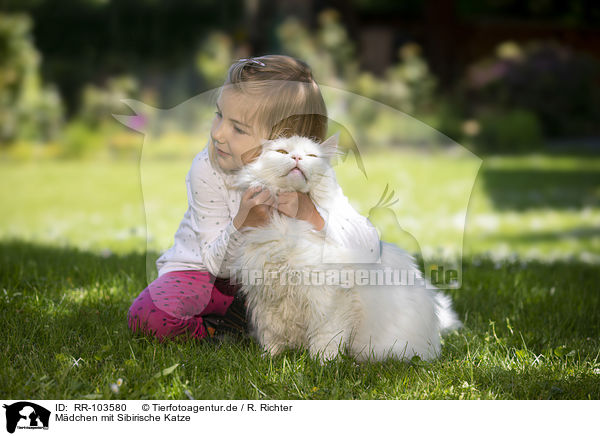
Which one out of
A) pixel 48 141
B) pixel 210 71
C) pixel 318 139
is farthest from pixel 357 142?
pixel 48 141

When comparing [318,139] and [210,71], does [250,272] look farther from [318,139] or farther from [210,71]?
[210,71]

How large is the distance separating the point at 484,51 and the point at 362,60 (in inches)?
129

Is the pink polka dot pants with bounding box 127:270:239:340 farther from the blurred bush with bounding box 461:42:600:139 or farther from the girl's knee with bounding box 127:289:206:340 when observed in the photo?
the blurred bush with bounding box 461:42:600:139

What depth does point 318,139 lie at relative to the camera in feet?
7.30

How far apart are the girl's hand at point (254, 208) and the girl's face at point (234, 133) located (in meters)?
0.14

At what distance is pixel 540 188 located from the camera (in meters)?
8.05

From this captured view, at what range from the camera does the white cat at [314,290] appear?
210 centimetres

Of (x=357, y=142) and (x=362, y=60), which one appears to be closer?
(x=357, y=142)

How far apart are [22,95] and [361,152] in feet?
30.6


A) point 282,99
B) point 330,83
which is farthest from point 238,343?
point 330,83

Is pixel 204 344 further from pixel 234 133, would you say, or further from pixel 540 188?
pixel 540 188

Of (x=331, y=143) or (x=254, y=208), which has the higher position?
(x=331, y=143)
